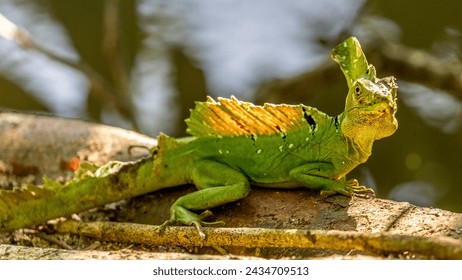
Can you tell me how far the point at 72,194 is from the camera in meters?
2.59

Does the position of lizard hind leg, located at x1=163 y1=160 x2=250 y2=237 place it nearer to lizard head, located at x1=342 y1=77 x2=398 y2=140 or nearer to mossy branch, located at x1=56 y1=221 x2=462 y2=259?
mossy branch, located at x1=56 y1=221 x2=462 y2=259

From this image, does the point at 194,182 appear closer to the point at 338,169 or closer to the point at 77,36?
the point at 338,169

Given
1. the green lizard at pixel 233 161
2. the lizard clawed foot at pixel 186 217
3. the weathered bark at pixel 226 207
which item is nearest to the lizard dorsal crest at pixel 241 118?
the green lizard at pixel 233 161

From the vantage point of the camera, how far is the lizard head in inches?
84.1

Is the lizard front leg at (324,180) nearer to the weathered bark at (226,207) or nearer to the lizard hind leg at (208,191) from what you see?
the weathered bark at (226,207)

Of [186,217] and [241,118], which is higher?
[241,118]

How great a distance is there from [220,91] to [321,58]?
1101mm

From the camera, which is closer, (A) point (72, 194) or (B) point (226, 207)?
(B) point (226, 207)

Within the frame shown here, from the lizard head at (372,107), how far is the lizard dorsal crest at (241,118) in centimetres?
26

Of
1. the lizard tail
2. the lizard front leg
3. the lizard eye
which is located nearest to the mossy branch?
the lizard tail

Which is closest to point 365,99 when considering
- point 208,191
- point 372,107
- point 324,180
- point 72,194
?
point 372,107

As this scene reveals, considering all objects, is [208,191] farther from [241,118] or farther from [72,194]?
[72,194]

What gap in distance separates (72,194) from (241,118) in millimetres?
759

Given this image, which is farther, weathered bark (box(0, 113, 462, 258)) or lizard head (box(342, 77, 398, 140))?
lizard head (box(342, 77, 398, 140))
